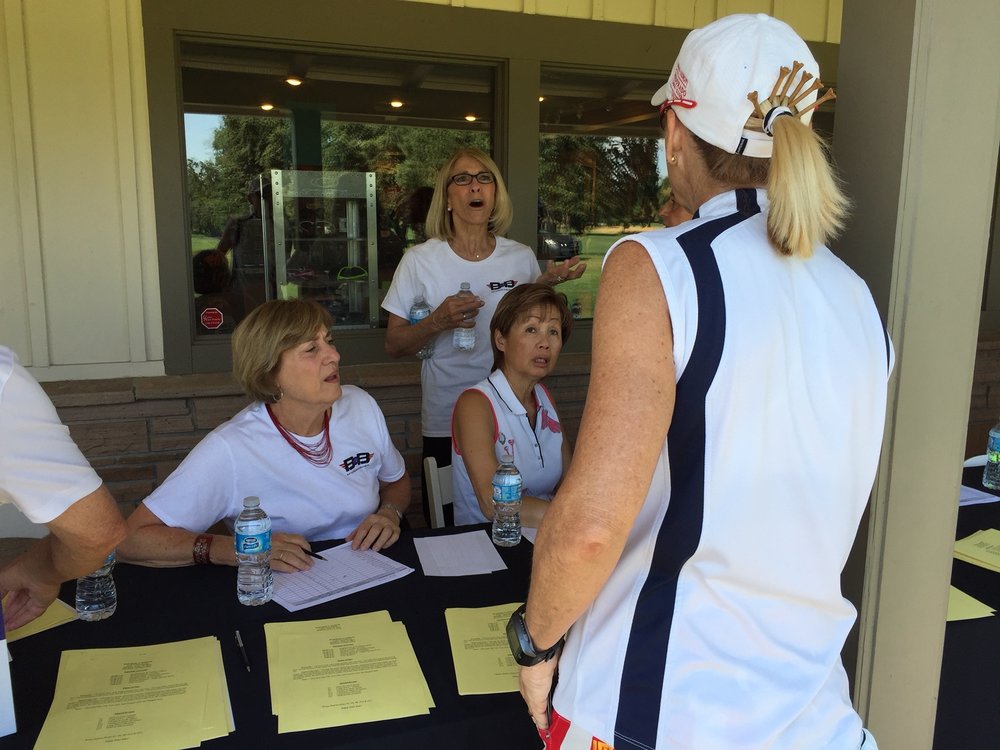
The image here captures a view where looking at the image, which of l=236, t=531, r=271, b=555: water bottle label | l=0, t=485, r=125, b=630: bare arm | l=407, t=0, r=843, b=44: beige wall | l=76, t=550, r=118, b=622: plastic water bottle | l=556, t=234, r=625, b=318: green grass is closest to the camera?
l=0, t=485, r=125, b=630: bare arm

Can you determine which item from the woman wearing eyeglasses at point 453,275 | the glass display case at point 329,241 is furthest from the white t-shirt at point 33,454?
the glass display case at point 329,241

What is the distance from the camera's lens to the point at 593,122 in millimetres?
4680

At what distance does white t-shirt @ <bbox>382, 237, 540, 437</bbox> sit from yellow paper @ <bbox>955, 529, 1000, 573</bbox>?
1.78 meters

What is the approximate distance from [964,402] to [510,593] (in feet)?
3.35

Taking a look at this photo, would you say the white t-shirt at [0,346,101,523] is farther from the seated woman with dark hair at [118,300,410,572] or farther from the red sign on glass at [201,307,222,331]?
the red sign on glass at [201,307,222,331]

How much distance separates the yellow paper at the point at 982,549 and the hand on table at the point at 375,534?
1.49 metres

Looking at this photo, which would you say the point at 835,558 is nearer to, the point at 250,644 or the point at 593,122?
the point at 250,644

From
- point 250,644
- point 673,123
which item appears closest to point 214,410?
point 250,644

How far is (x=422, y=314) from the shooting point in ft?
10.9

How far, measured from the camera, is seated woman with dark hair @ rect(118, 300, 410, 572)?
87.0 inches

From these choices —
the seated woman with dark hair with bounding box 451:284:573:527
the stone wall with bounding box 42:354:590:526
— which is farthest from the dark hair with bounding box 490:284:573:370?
the stone wall with bounding box 42:354:590:526

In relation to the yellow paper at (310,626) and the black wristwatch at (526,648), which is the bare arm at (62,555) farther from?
the black wristwatch at (526,648)

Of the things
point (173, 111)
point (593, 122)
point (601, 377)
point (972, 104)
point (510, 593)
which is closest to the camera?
point (601, 377)

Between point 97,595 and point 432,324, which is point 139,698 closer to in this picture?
point 97,595
